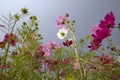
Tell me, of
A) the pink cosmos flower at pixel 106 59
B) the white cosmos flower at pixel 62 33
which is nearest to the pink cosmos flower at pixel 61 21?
the white cosmos flower at pixel 62 33

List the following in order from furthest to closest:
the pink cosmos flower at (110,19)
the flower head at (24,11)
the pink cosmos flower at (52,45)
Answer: the pink cosmos flower at (52,45) < the flower head at (24,11) < the pink cosmos flower at (110,19)

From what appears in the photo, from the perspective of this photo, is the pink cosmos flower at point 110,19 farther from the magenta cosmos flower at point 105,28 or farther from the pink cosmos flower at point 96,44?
the pink cosmos flower at point 96,44

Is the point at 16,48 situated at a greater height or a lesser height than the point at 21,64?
greater

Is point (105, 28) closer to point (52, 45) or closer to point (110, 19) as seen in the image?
point (110, 19)

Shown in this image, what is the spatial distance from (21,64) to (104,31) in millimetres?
585

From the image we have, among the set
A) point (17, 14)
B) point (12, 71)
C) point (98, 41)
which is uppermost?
point (17, 14)

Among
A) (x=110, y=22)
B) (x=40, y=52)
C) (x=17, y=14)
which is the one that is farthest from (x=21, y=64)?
(x=110, y=22)

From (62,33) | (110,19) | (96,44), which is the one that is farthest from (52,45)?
(110,19)

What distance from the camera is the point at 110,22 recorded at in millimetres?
1306

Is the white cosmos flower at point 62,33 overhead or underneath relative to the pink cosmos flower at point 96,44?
overhead

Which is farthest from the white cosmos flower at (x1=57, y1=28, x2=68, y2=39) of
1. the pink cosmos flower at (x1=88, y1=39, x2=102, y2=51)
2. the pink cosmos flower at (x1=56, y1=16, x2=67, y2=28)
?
the pink cosmos flower at (x1=88, y1=39, x2=102, y2=51)

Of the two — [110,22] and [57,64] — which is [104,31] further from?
[57,64]

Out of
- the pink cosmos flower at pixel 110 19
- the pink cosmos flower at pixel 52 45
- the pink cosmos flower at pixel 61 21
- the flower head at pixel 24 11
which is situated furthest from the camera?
the pink cosmos flower at pixel 52 45

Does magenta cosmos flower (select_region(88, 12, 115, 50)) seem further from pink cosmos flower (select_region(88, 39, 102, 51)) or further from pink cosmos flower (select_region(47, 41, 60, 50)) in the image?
pink cosmos flower (select_region(47, 41, 60, 50))
